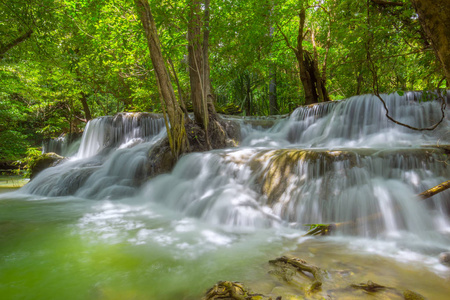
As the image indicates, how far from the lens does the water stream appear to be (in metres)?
1.86

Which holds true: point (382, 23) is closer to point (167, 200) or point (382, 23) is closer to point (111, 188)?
point (167, 200)

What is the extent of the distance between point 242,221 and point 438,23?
286 cm

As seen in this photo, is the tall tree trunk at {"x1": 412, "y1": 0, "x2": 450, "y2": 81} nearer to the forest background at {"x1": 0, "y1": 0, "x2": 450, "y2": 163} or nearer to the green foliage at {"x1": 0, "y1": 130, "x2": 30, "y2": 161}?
the forest background at {"x1": 0, "y1": 0, "x2": 450, "y2": 163}

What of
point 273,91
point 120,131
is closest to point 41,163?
point 120,131

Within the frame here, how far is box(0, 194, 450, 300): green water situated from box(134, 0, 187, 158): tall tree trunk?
114 inches

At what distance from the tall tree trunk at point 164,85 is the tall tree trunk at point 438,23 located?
520cm

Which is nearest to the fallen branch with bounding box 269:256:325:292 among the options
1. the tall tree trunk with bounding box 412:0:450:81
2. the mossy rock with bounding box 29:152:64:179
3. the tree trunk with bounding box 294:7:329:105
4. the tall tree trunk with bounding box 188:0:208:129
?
the tall tree trunk with bounding box 412:0:450:81

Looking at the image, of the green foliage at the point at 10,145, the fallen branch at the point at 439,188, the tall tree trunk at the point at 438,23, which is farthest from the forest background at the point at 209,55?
the tall tree trunk at the point at 438,23

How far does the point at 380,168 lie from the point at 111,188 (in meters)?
5.43

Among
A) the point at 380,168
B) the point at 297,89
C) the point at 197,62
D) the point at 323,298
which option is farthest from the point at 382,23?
the point at 297,89

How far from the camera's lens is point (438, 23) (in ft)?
4.10

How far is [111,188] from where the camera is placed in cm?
573

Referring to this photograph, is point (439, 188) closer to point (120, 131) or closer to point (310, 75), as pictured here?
point (310, 75)

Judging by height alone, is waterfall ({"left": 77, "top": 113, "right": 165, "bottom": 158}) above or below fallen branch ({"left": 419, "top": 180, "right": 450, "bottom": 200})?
above
